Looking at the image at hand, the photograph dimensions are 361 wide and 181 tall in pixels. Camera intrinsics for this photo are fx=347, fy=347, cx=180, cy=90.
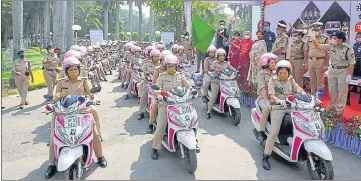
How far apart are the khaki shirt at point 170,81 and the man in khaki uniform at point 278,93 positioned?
5.18ft

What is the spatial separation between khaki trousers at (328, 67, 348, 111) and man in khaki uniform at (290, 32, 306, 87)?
145 cm

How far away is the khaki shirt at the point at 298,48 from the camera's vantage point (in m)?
8.52

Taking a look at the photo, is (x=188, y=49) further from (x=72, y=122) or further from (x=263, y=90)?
(x=72, y=122)

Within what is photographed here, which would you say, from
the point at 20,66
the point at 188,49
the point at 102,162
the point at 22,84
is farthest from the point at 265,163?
the point at 188,49

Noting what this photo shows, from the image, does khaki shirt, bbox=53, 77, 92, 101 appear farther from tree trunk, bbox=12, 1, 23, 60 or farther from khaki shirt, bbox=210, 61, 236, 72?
tree trunk, bbox=12, 1, 23, 60

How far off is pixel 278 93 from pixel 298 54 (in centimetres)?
365

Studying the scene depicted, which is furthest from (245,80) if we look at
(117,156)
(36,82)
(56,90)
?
(36,82)

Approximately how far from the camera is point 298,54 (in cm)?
859

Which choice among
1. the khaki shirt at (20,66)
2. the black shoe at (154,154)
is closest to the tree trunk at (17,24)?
the khaki shirt at (20,66)

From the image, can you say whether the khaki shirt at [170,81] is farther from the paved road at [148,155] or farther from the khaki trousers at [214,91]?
the khaki trousers at [214,91]

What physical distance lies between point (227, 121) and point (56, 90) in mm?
4079

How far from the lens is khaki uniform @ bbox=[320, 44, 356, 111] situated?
6836 mm

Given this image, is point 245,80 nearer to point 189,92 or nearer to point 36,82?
point 189,92

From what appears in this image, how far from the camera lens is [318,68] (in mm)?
8047
